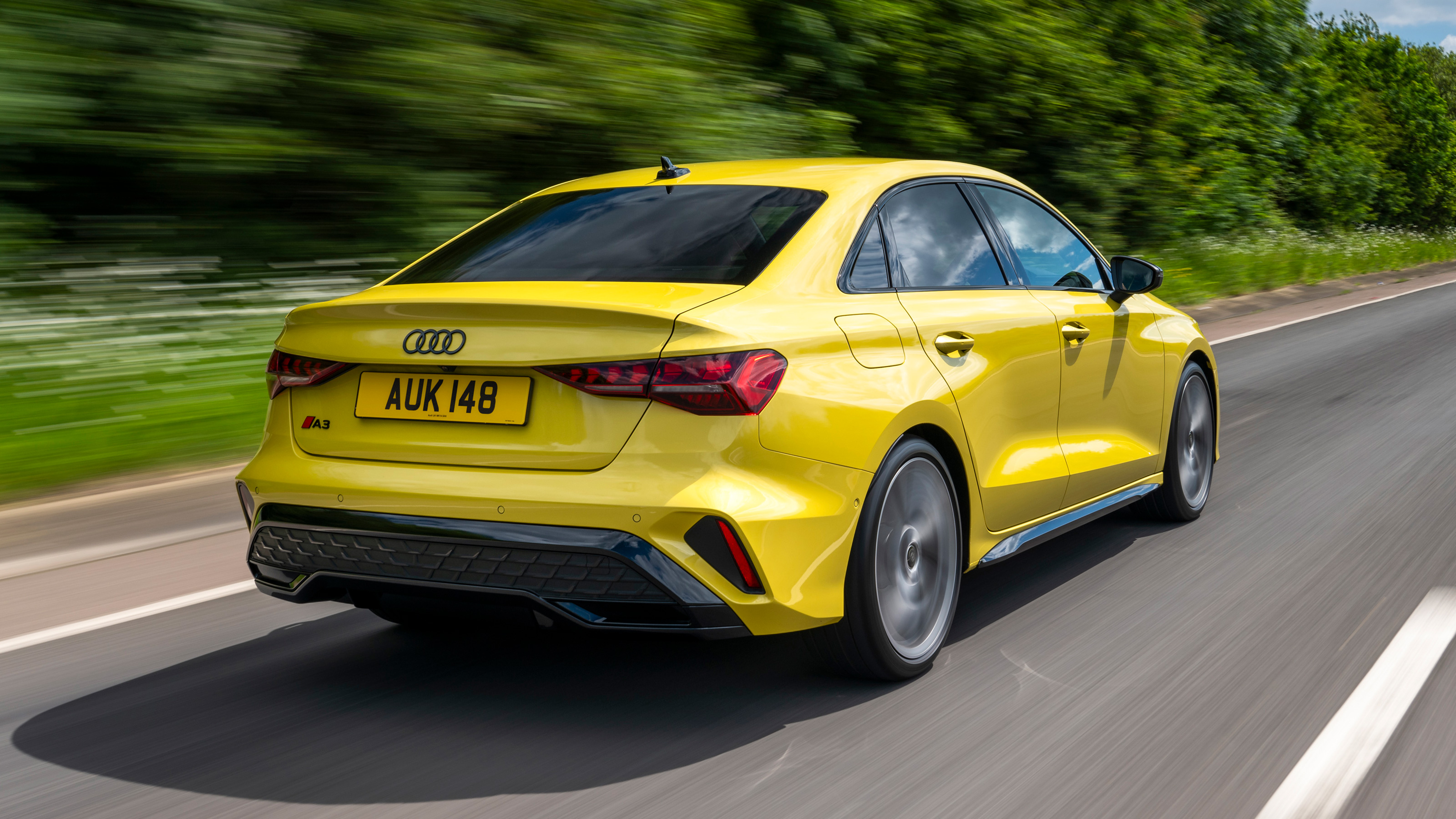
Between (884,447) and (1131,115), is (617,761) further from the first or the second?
(1131,115)

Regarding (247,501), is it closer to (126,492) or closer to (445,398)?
(445,398)

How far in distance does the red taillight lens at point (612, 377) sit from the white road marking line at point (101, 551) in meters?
2.84

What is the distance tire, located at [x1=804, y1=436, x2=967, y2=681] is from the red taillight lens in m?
0.74

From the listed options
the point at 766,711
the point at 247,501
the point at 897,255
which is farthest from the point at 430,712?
the point at 897,255

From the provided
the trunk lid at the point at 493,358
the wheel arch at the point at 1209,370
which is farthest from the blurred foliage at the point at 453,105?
the wheel arch at the point at 1209,370

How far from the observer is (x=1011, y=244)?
4902mm

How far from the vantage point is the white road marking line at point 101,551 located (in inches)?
217

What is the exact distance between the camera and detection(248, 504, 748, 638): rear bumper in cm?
327

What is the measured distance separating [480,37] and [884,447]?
7379 millimetres

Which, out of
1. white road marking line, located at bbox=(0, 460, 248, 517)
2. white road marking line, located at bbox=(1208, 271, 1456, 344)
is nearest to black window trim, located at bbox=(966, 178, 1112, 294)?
white road marking line, located at bbox=(0, 460, 248, 517)

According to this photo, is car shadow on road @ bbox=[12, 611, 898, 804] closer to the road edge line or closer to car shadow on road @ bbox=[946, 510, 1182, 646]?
car shadow on road @ bbox=[946, 510, 1182, 646]

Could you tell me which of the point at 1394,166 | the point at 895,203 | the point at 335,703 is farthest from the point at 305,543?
the point at 1394,166

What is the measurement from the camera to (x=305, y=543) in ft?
11.8

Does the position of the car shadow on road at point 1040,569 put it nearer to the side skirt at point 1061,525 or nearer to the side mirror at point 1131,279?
the side skirt at point 1061,525
